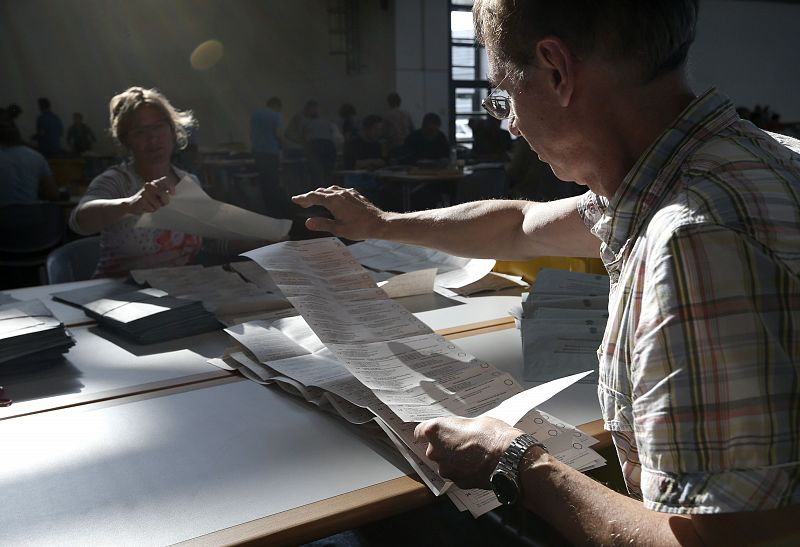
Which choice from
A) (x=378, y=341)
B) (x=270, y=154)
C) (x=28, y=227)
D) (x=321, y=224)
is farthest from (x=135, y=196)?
(x=270, y=154)

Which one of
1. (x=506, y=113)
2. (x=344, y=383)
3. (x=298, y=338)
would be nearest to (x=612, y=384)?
(x=506, y=113)

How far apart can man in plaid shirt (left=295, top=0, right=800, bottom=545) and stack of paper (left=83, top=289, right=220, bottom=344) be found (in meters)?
0.92

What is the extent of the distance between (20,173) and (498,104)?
17.7 feet

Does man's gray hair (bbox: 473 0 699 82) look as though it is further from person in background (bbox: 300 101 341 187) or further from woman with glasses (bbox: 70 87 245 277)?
person in background (bbox: 300 101 341 187)

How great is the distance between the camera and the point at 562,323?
163 cm

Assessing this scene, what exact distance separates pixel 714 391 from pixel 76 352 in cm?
140

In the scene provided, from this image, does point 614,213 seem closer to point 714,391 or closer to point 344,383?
point 714,391

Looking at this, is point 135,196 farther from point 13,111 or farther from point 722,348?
point 13,111

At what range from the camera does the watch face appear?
942 millimetres

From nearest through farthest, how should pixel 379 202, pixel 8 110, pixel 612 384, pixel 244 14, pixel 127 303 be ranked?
1. pixel 612 384
2. pixel 127 303
3. pixel 379 202
4. pixel 8 110
5. pixel 244 14

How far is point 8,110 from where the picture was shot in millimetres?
8938

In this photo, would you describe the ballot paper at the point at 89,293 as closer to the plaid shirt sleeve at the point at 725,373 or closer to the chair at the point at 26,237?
the plaid shirt sleeve at the point at 725,373

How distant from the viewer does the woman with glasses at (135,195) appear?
2.56 m

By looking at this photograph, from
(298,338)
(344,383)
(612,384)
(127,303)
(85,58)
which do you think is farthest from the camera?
(85,58)
